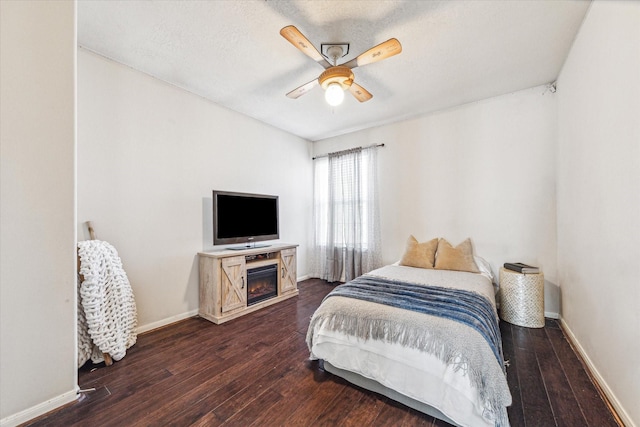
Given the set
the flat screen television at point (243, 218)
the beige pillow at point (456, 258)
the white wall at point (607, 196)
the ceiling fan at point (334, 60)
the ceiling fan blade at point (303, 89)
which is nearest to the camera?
the white wall at point (607, 196)

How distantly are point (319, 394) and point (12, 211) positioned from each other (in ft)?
7.22

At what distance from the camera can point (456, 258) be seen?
10.0ft

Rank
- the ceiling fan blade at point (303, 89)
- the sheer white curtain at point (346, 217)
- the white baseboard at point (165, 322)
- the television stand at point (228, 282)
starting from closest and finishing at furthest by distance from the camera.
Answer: the ceiling fan blade at point (303, 89) < the white baseboard at point (165, 322) < the television stand at point (228, 282) < the sheer white curtain at point (346, 217)

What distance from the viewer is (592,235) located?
1862 mm

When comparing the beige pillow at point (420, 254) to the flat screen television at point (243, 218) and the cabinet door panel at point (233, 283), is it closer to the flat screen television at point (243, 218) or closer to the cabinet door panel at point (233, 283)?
the flat screen television at point (243, 218)

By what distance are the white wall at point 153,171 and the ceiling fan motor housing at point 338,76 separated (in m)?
1.89

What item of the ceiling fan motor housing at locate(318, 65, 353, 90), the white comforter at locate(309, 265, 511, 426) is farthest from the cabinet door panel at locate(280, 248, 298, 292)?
the ceiling fan motor housing at locate(318, 65, 353, 90)

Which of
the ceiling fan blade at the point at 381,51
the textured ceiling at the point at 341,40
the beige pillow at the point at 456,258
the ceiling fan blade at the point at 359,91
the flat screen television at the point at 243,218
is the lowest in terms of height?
the beige pillow at the point at 456,258

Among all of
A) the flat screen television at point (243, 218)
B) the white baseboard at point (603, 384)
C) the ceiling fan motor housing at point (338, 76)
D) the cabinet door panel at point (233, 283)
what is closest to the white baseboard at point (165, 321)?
the cabinet door panel at point (233, 283)

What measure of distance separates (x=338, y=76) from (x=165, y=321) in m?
3.11

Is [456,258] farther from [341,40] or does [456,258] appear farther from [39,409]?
[39,409]

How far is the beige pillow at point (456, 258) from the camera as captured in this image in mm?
2992

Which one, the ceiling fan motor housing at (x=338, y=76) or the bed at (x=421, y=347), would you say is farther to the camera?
the ceiling fan motor housing at (x=338, y=76)

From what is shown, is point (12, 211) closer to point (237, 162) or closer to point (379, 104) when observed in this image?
point (237, 162)
